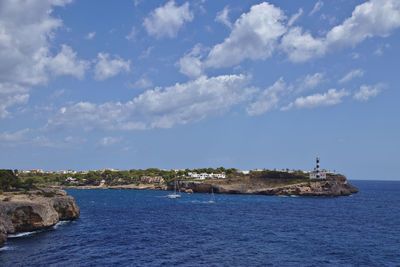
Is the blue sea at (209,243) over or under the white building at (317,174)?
under

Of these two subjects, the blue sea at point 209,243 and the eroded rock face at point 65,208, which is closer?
the blue sea at point 209,243

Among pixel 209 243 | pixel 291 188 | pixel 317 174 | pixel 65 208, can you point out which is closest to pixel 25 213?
pixel 65 208

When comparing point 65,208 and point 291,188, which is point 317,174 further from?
point 65,208

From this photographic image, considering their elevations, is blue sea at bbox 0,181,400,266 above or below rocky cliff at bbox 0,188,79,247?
below

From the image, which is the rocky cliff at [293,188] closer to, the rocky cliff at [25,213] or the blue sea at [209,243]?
the blue sea at [209,243]

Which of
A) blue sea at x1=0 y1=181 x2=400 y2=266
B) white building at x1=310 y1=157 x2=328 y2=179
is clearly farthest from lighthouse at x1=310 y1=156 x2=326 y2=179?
blue sea at x1=0 y1=181 x2=400 y2=266

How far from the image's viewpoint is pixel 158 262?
3969 cm

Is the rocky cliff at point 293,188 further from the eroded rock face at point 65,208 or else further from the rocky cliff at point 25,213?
the rocky cliff at point 25,213

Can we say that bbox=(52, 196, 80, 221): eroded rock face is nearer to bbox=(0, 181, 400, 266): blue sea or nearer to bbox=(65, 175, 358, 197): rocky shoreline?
bbox=(0, 181, 400, 266): blue sea

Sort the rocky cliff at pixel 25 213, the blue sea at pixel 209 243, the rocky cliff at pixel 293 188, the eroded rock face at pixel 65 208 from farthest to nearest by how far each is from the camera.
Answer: the rocky cliff at pixel 293 188, the eroded rock face at pixel 65 208, the rocky cliff at pixel 25 213, the blue sea at pixel 209 243

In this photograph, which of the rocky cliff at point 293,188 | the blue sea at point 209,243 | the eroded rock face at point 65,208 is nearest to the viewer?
the blue sea at point 209,243

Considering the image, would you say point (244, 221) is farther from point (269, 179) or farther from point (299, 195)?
point (269, 179)

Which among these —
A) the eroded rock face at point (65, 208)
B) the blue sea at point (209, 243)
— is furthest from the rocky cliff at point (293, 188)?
the eroded rock face at point (65, 208)

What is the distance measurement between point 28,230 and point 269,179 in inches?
5827
